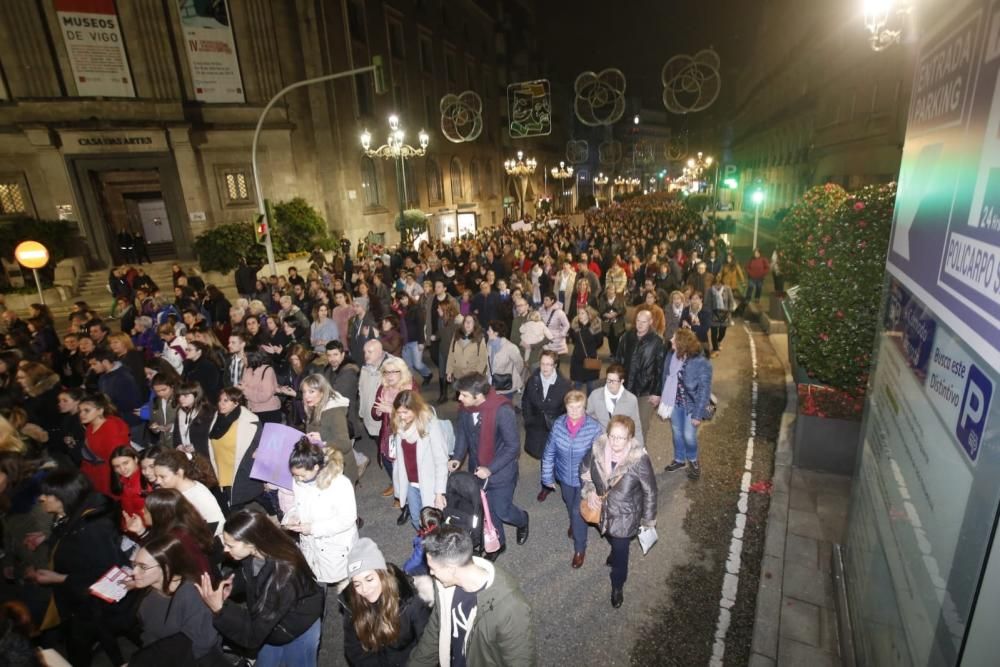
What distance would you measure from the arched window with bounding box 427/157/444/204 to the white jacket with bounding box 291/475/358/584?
33.4 meters

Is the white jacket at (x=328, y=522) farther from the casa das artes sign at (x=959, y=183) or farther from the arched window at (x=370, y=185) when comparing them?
the arched window at (x=370, y=185)

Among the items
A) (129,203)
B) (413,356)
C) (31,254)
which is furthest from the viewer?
(129,203)

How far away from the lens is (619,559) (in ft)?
14.3

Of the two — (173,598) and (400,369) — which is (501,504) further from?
(173,598)

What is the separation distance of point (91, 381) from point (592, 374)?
687 cm

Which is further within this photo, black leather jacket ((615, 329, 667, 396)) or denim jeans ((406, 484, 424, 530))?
black leather jacket ((615, 329, 667, 396))

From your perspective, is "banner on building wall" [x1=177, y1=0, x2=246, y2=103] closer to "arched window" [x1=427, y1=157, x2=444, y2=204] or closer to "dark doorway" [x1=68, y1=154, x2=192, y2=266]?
"dark doorway" [x1=68, y1=154, x2=192, y2=266]

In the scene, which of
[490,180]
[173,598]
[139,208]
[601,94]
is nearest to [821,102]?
[601,94]

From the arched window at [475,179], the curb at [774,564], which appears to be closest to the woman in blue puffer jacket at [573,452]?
the curb at [774,564]

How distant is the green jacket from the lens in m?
2.62

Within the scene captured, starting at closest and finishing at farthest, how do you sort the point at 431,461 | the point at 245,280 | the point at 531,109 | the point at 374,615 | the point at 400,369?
the point at 374,615 → the point at 431,461 → the point at 400,369 → the point at 245,280 → the point at 531,109

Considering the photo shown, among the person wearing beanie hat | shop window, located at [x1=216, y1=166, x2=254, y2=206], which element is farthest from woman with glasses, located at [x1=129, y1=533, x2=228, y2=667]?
shop window, located at [x1=216, y1=166, x2=254, y2=206]

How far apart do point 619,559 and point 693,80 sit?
33.3ft

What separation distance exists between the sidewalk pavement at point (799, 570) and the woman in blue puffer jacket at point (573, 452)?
163 cm
